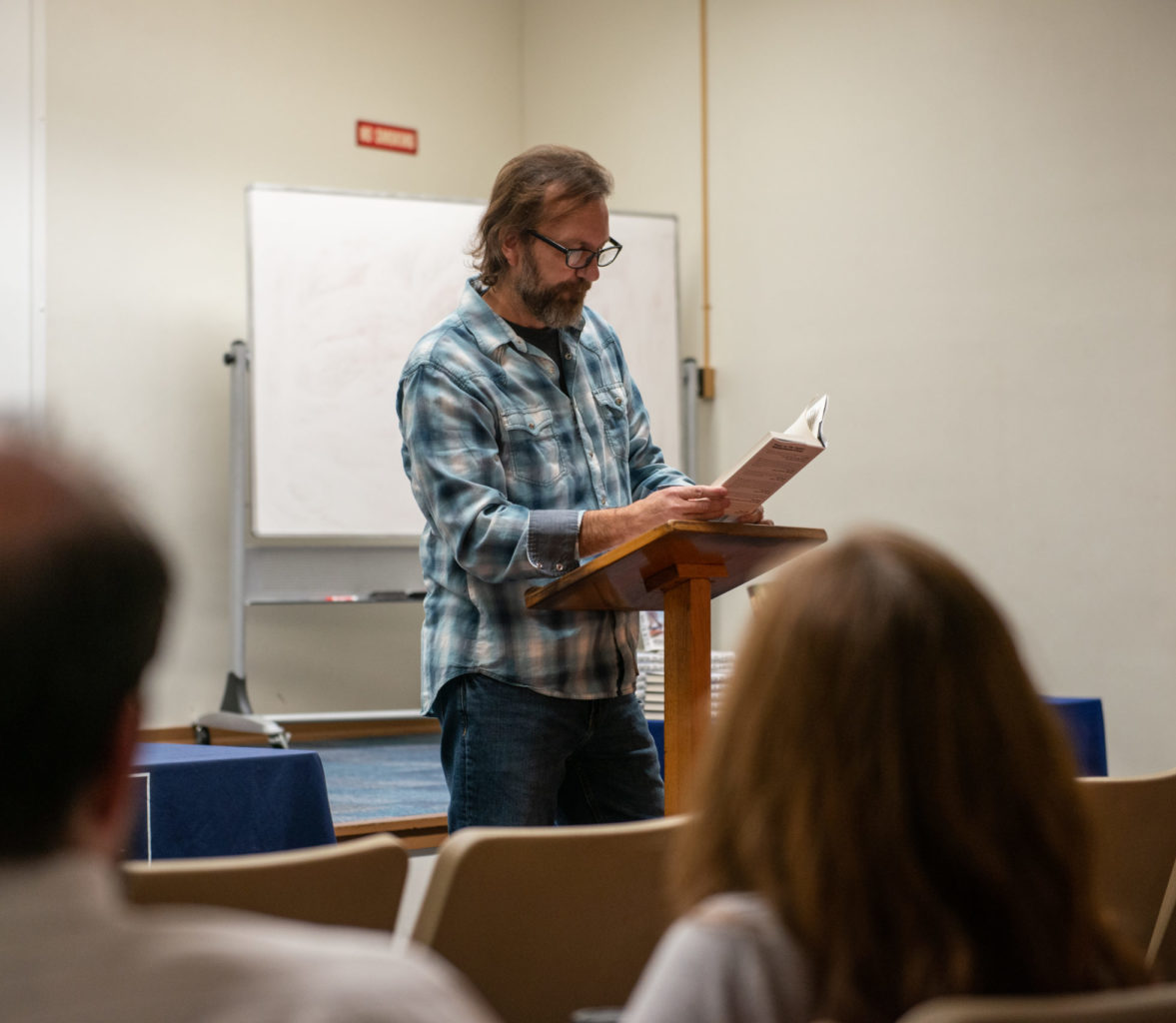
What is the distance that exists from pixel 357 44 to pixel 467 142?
0.62m

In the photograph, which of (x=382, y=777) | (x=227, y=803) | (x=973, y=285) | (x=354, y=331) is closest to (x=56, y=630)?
(x=227, y=803)

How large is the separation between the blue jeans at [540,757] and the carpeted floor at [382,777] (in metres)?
1.23

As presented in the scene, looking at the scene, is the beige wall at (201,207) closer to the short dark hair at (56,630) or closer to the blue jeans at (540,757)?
the blue jeans at (540,757)

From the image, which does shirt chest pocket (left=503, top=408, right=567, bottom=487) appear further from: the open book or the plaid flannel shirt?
the open book

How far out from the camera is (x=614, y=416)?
219cm

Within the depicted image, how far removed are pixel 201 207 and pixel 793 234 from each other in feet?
7.58

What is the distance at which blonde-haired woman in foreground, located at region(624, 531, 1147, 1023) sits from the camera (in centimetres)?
73

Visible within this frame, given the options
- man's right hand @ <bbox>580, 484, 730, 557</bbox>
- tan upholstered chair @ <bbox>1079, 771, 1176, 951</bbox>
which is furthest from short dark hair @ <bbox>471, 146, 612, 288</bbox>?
tan upholstered chair @ <bbox>1079, 771, 1176, 951</bbox>

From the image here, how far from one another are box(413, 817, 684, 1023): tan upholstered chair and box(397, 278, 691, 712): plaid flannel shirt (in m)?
0.77

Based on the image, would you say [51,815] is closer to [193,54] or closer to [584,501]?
[584,501]

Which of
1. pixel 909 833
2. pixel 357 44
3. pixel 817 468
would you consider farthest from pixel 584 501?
pixel 357 44

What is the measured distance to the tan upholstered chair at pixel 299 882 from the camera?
3.22 feet

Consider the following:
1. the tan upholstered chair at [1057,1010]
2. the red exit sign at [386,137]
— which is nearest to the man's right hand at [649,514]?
the tan upholstered chair at [1057,1010]

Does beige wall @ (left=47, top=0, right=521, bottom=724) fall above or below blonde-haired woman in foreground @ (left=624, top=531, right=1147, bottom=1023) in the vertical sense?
above
